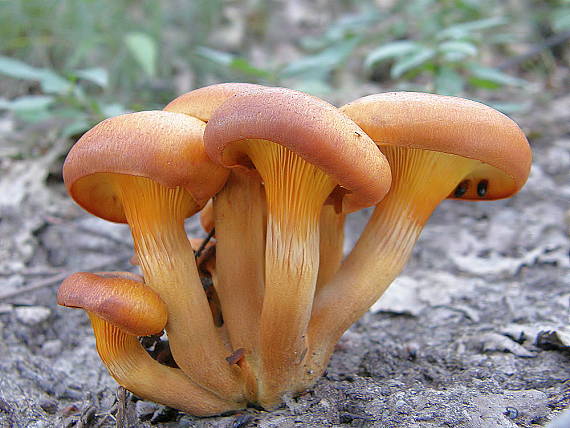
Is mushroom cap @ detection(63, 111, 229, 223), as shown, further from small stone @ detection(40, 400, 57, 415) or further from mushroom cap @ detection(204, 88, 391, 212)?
small stone @ detection(40, 400, 57, 415)

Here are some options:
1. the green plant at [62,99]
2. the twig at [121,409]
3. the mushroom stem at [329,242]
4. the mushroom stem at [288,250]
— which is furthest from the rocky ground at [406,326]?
the green plant at [62,99]

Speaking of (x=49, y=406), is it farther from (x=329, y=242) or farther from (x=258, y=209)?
(x=329, y=242)

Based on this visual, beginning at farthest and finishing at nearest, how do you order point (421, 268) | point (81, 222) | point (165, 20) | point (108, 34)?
point (165, 20) → point (108, 34) → point (81, 222) → point (421, 268)

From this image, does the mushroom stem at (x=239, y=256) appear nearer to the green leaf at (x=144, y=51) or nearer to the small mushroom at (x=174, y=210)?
the small mushroom at (x=174, y=210)

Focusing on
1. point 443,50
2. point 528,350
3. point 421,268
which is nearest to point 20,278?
point 421,268

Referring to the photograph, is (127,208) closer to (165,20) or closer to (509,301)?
(509,301)

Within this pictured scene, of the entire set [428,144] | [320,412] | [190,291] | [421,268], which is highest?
[428,144]

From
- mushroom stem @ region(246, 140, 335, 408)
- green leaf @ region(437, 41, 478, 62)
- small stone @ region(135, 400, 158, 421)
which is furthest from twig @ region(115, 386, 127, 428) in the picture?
green leaf @ region(437, 41, 478, 62)
